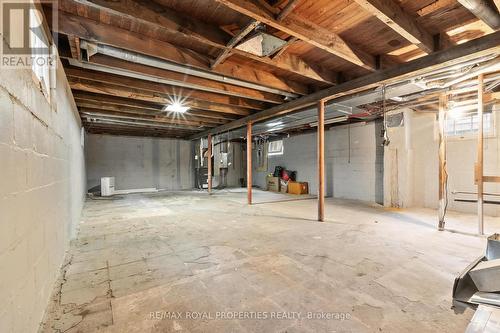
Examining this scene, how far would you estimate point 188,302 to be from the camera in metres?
1.64

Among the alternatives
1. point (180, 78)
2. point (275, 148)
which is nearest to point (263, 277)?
point (180, 78)

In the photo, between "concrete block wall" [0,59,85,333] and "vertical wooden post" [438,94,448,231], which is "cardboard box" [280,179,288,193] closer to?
"vertical wooden post" [438,94,448,231]

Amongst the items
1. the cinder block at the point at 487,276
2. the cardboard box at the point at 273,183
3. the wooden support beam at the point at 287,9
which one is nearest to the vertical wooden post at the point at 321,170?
the wooden support beam at the point at 287,9

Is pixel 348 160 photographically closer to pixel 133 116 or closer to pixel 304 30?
pixel 304 30

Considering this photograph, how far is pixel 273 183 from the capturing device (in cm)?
905

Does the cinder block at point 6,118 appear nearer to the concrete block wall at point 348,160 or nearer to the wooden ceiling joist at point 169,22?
the wooden ceiling joist at point 169,22

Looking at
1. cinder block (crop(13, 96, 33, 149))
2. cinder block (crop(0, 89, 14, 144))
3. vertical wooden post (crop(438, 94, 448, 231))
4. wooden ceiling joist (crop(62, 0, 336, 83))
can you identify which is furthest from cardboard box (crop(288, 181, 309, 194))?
cinder block (crop(0, 89, 14, 144))

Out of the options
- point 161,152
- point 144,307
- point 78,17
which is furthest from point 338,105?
point 161,152

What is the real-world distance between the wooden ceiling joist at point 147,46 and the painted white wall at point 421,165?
12.1ft

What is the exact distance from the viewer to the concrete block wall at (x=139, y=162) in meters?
8.28

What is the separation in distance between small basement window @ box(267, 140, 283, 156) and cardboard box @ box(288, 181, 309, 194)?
1715mm

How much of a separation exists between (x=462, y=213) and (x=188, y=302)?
557 cm

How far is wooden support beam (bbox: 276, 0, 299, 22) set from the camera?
178 cm

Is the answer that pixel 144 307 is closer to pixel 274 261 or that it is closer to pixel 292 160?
pixel 274 261
